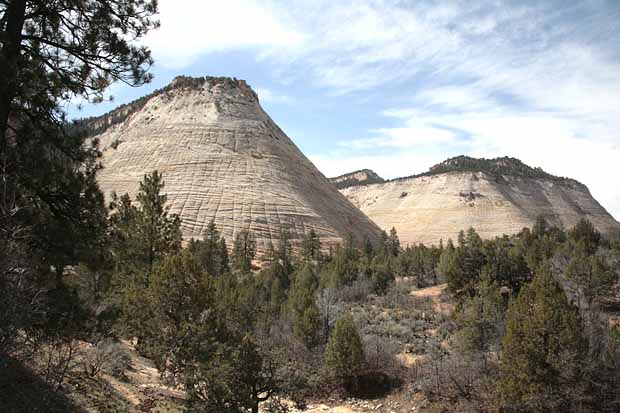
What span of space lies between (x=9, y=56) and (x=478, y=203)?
330 ft

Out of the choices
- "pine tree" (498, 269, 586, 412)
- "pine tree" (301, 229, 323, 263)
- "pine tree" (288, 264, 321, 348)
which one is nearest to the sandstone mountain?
"pine tree" (301, 229, 323, 263)

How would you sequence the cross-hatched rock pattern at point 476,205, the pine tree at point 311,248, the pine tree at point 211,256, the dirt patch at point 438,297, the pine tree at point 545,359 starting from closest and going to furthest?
1. the pine tree at point 545,359
2. the dirt patch at point 438,297
3. the pine tree at point 211,256
4. the pine tree at point 311,248
5. the cross-hatched rock pattern at point 476,205

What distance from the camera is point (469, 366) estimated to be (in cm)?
1859

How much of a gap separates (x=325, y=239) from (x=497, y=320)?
40890mm

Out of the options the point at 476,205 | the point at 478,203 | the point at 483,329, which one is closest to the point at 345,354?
the point at 483,329

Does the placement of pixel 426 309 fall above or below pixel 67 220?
below

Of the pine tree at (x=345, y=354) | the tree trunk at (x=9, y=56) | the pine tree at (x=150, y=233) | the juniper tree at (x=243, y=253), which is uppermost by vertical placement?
the tree trunk at (x=9, y=56)

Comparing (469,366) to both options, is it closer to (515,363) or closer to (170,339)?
(515,363)

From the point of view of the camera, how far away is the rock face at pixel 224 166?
197 feet


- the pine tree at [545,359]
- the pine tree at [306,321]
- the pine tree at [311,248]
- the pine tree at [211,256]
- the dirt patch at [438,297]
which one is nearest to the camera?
the pine tree at [545,359]

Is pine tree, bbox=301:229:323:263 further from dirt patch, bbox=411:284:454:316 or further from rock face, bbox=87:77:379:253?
dirt patch, bbox=411:284:454:316

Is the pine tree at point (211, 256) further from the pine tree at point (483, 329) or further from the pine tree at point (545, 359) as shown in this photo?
the pine tree at point (545, 359)

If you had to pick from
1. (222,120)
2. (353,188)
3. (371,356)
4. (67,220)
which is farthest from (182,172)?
(353,188)

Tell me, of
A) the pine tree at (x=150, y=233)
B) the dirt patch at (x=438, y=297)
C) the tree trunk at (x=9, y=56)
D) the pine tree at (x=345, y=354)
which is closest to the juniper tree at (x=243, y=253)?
the dirt patch at (x=438, y=297)
